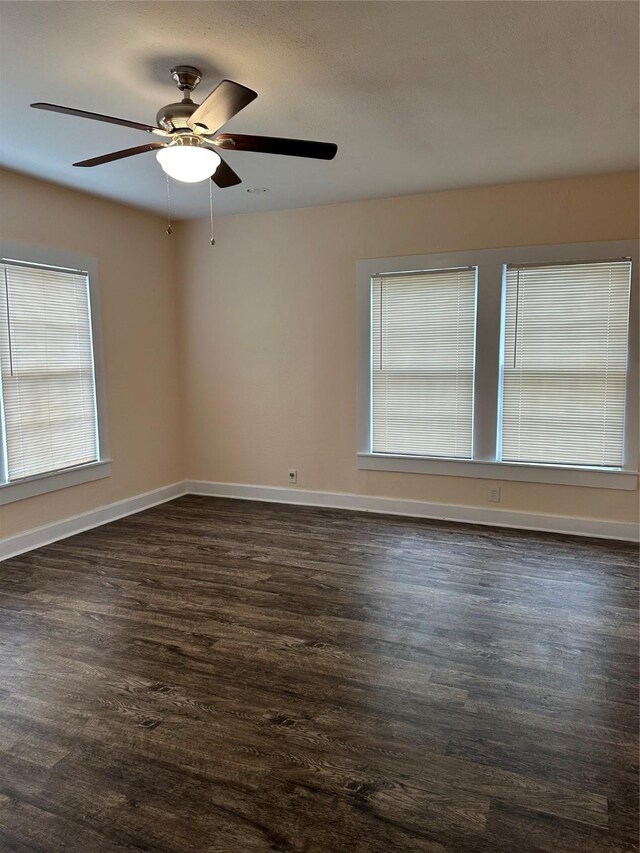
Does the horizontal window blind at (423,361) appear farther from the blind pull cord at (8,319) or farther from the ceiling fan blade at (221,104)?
the blind pull cord at (8,319)

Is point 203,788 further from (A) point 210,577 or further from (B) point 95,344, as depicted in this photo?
(B) point 95,344

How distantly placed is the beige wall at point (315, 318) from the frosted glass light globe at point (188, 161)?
2473 millimetres

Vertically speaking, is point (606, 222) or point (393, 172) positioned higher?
point (393, 172)

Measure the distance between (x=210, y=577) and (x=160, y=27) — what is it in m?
2.83

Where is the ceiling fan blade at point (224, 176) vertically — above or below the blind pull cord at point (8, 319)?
above

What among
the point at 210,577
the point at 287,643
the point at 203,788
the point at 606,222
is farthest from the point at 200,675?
the point at 606,222

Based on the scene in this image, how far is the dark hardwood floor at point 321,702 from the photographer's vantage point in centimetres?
164

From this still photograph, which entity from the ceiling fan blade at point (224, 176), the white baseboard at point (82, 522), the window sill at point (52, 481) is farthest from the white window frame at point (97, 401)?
the ceiling fan blade at point (224, 176)

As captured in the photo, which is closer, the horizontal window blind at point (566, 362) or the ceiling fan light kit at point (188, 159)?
the ceiling fan light kit at point (188, 159)

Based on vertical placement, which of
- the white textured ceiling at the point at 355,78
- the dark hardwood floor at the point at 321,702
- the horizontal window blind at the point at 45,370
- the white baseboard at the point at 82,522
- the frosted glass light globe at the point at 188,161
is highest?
the white textured ceiling at the point at 355,78

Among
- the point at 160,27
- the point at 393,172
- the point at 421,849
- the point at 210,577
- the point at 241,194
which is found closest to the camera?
the point at 421,849

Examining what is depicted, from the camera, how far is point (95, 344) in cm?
448

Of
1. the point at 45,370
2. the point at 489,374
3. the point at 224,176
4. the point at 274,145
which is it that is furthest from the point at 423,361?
the point at 45,370

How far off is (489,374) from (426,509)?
48.7 inches
